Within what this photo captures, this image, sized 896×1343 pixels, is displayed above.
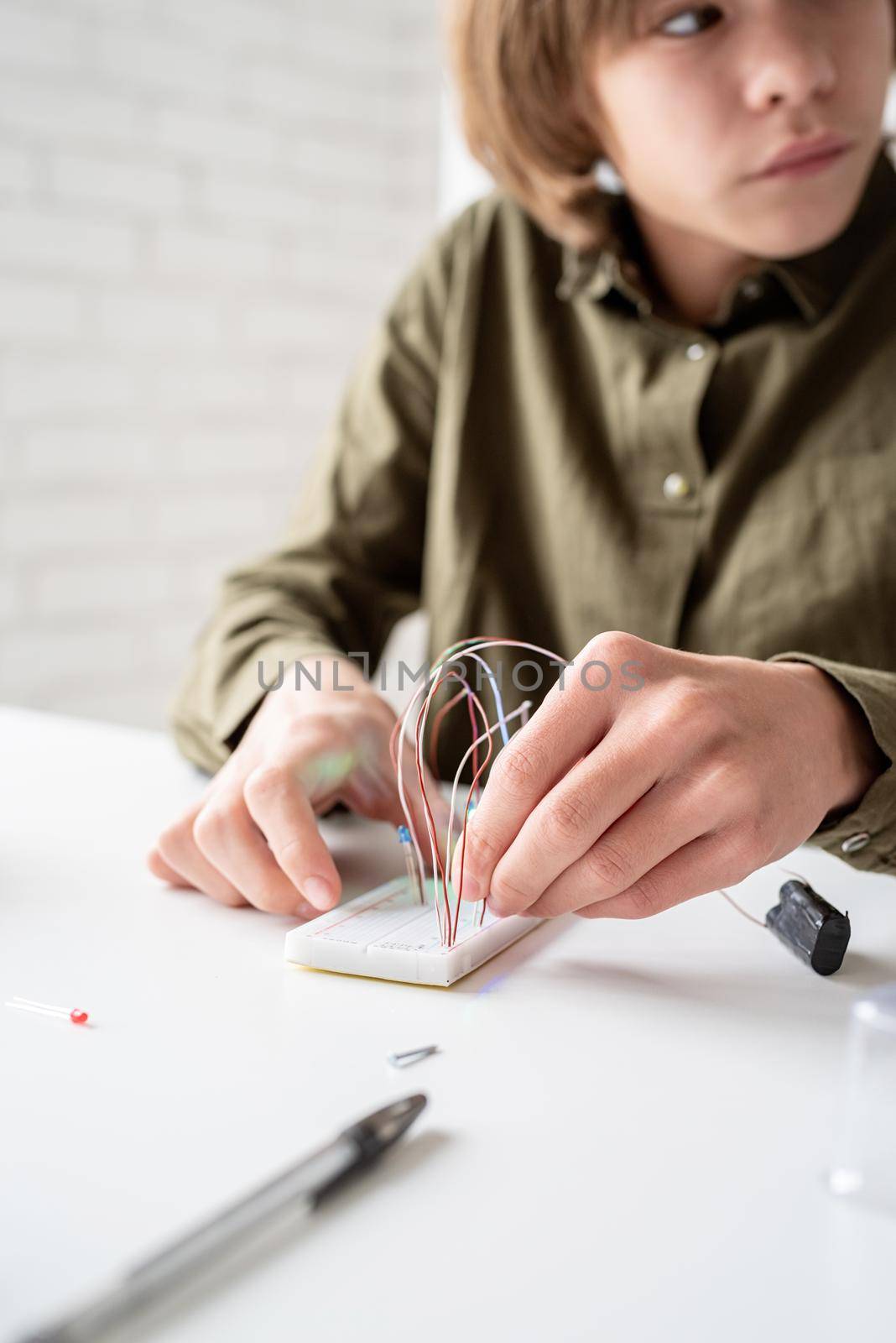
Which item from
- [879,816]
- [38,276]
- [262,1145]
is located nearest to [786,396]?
[879,816]

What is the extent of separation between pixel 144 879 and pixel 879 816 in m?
0.41

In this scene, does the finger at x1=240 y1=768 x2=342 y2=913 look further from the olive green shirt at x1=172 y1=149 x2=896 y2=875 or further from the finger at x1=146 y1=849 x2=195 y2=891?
the olive green shirt at x1=172 y1=149 x2=896 y2=875

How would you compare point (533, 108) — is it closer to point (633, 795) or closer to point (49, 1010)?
point (633, 795)

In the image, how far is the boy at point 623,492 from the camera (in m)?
0.60

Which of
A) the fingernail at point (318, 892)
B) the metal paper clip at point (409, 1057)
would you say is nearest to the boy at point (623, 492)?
the fingernail at point (318, 892)

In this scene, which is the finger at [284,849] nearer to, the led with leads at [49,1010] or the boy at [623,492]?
the boy at [623,492]

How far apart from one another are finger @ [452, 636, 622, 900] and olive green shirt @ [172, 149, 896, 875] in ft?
1.10

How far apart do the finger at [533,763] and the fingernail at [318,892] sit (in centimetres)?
9

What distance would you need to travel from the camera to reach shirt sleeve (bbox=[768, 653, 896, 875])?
→ 667mm

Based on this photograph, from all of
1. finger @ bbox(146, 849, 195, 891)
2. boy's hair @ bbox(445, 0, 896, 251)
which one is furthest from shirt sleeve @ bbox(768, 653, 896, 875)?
boy's hair @ bbox(445, 0, 896, 251)

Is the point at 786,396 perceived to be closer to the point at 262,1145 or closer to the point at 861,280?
the point at 861,280

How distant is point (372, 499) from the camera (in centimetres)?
123

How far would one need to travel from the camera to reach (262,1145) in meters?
0.44

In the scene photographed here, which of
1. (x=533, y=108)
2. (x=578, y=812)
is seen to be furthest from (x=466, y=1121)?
(x=533, y=108)
